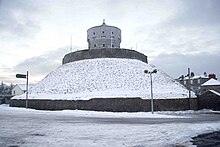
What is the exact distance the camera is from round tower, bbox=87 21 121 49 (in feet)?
201

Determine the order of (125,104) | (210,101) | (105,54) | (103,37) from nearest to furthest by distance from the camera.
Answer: (125,104)
(210,101)
(105,54)
(103,37)

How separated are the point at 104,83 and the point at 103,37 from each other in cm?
2252

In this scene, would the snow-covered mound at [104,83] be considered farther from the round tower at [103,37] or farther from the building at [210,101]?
the round tower at [103,37]

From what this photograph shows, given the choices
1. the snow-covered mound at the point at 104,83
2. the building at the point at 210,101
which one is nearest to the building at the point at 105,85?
the snow-covered mound at the point at 104,83

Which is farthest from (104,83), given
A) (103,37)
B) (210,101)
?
(103,37)

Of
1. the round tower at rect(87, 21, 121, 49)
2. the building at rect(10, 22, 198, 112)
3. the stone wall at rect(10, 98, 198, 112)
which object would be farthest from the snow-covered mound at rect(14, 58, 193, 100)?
the round tower at rect(87, 21, 121, 49)

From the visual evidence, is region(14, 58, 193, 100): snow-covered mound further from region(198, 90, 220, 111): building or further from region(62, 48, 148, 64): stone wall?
region(198, 90, 220, 111): building

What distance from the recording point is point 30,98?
42219mm

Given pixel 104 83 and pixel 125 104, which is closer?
pixel 125 104

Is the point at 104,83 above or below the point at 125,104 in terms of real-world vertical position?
above

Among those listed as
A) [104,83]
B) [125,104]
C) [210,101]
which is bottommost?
[125,104]

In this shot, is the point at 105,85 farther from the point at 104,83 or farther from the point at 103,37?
the point at 103,37

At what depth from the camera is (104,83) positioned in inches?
1650

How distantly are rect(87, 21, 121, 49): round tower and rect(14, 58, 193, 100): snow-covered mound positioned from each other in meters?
10.4
